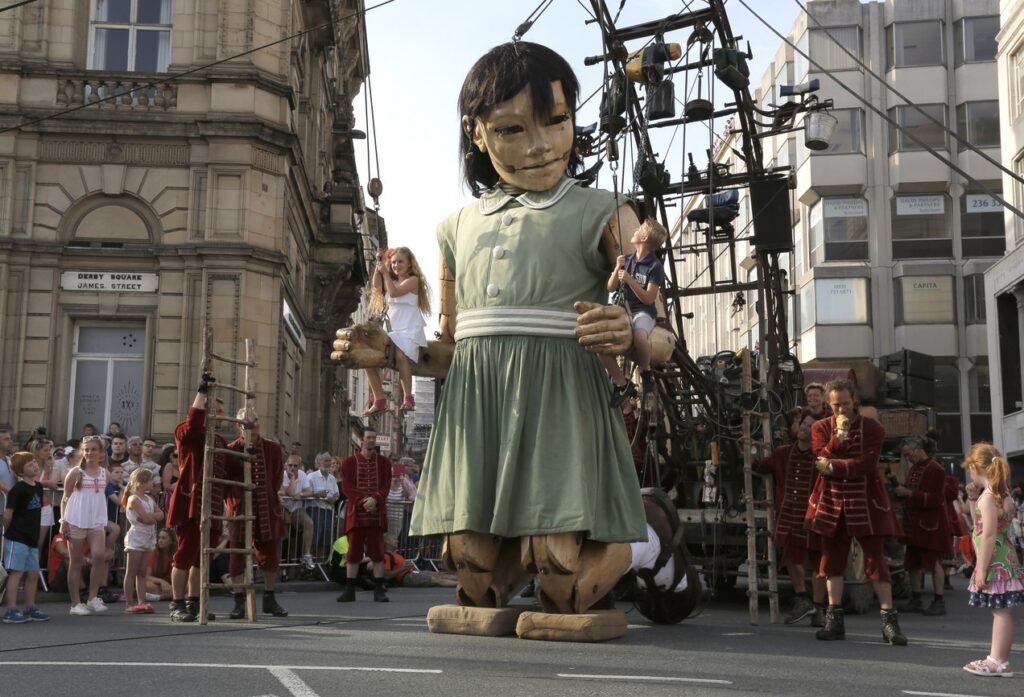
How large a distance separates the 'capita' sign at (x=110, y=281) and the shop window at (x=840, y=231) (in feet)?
82.9

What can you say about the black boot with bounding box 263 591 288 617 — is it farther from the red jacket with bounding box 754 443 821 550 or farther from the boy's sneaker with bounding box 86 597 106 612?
the red jacket with bounding box 754 443 821 550

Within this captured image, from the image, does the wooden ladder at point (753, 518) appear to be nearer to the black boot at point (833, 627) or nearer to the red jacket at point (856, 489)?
the red jacket at point (856, 489)

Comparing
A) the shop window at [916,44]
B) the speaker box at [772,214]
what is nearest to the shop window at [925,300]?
the shop window at [916,44]

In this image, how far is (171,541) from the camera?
12.6 meters

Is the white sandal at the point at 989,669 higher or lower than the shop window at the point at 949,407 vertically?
lower

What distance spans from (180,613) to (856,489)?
4.83 m

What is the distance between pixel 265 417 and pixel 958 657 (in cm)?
1482

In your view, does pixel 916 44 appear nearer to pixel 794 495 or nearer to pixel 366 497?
pixel 366 497

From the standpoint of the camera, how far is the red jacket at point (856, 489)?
791cm

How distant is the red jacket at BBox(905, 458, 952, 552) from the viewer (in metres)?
11.6

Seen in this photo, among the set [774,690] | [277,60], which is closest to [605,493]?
[774,690]

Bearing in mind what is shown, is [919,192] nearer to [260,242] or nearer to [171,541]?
[260,242]

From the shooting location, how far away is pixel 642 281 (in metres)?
5.65

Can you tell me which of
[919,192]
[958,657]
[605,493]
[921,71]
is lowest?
[958,657]
